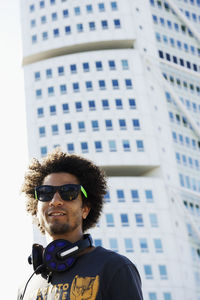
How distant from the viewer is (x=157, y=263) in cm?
4250

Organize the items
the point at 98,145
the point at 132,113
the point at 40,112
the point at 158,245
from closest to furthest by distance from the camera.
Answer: the point at 158,245
the point at 98,145
the point at 132,113
the point at 40,112

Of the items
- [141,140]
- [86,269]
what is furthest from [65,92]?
[86,269]

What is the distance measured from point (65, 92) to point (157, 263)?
16.5m

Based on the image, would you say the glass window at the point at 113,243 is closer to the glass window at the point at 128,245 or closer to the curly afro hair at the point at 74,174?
the glass window at the point at 128,245

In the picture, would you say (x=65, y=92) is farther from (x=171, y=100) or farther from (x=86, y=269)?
(x=86, y=269)

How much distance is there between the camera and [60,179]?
Answer: 327 cm

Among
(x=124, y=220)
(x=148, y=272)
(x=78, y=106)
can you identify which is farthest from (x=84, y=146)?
(x=148, y=272)

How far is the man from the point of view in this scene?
8.84 feet

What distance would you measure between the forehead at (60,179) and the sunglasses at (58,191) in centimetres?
6

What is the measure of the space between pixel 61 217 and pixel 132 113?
4593 cm

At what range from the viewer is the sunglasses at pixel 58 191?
313cm

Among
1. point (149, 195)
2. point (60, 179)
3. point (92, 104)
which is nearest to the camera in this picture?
point (60, 179)

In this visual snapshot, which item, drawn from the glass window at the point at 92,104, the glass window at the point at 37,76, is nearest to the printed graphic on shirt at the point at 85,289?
the glass window at the point at 92,104

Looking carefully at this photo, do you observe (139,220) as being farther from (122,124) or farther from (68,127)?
(68,127)
